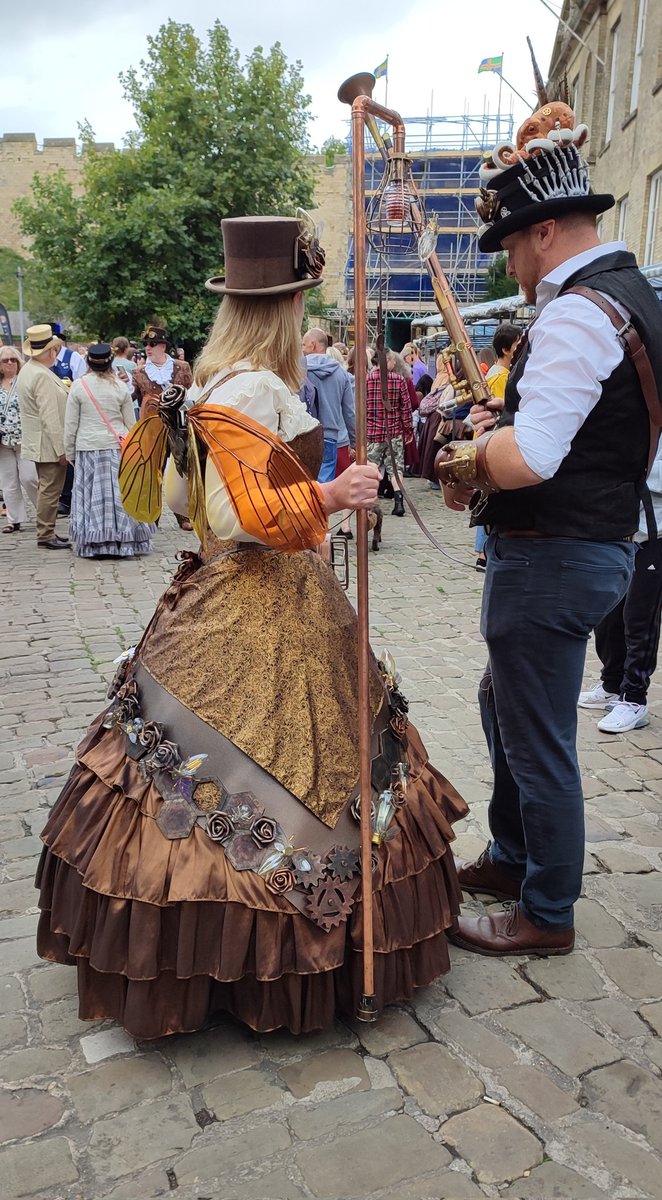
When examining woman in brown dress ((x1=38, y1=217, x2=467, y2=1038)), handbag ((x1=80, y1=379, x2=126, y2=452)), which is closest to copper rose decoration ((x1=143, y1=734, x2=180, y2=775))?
woman in brown dress ((x1=38, y1=217, x2=467, y2=1038))

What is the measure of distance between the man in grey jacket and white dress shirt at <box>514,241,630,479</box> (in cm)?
580

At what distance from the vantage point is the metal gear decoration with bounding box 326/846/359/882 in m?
2.23

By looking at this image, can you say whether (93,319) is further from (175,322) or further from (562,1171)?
(562,1171)

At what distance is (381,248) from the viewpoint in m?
2.15

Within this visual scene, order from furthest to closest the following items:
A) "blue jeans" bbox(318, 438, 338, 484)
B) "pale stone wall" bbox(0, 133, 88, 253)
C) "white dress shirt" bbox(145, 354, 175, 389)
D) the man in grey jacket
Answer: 1. "pale stone wall" bbox(0, 133, 88, 253)
2. "white dress shirt" bbox(145, 354, 175, 389)
3. "blue jeans" bbox(318, 438, 338, 484)
4. the man in grey jacket

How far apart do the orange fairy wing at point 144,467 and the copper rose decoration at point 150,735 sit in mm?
620

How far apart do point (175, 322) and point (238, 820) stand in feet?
62.9

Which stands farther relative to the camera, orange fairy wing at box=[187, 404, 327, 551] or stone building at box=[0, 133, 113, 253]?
stone building at box=[0, 133, 113, 253]

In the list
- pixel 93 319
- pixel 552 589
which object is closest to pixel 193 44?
pixel 93 319

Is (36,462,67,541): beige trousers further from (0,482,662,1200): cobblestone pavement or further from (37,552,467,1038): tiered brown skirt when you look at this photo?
(37,552,467,1038): tiered brown skirt

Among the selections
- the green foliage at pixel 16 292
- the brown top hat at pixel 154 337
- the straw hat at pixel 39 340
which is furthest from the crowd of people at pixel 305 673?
the green foliage at pixel 16 292

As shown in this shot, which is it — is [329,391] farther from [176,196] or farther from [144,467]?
[176,196]

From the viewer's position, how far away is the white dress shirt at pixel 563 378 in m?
2.14

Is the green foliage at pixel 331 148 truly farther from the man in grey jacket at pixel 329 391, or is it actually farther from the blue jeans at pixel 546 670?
the blue jeans at pixel 546 670
